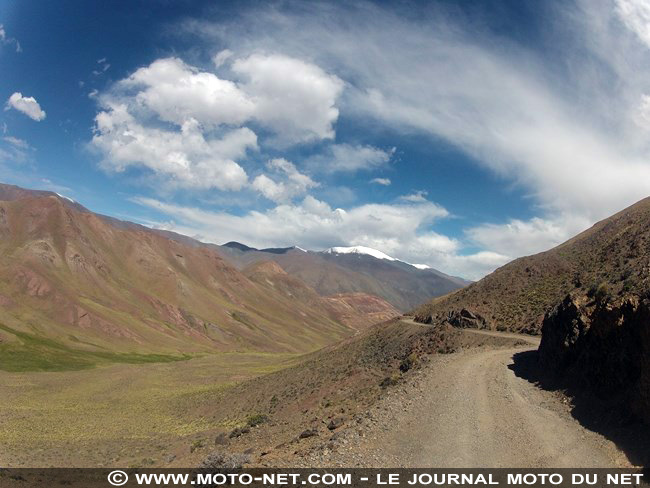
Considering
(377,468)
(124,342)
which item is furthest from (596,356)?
(124,342)

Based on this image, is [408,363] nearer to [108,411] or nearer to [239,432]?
[239,432]

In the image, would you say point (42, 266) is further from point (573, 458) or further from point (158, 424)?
point (573, 458)

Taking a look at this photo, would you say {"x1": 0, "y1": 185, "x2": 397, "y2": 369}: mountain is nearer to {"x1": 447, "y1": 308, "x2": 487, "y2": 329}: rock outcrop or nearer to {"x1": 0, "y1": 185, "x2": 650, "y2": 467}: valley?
{"x1": 0, "y1": 185, "x2": 650, "y2": 467}: valley

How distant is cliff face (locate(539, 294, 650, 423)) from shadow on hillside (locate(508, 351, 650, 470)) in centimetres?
41

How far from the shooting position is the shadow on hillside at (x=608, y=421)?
1523 centimetres

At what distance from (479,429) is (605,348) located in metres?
7.62

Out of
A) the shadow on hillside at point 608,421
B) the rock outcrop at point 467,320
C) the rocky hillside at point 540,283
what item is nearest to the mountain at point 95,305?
the rock outcrop at point 467,320

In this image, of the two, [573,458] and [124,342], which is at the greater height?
[573,458]

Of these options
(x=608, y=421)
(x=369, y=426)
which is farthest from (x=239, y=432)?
(x=608, y=421)

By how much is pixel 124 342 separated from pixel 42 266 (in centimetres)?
4797

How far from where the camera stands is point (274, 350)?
511 feet

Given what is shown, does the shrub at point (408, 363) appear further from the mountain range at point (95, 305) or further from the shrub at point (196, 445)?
the mountain range at point (95, 305)

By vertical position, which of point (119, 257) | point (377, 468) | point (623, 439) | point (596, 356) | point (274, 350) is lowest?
point (274, 350)

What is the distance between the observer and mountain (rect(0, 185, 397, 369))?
335 feet
